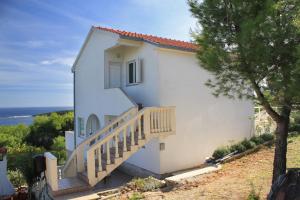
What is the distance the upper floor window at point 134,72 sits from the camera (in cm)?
1214

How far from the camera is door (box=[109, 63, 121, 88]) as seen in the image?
1439 centimetres

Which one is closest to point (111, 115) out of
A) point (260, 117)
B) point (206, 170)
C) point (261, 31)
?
point (206, 170)

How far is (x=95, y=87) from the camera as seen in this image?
15.6 meters

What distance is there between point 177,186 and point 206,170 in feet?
7.12

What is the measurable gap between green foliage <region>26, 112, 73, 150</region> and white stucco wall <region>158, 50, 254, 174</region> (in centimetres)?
2555

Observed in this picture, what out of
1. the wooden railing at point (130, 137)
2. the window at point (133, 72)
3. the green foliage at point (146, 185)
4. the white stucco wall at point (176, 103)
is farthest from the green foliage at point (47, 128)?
the green foliage at point (146, 185)

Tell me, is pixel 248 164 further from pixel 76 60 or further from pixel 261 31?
pixel 76 60

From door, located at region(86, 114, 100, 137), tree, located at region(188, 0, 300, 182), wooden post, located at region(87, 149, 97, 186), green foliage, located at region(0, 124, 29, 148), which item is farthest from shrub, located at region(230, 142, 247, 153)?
green foliage, located at region(0, 124, 29, 148)

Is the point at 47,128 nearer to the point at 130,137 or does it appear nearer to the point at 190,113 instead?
the point at 190,113

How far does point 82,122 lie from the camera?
18391 mm

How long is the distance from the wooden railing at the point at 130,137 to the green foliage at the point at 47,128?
2585cm

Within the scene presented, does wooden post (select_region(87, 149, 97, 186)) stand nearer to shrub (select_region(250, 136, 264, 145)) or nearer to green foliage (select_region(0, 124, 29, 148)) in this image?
shrub (select_region(250, 136, 264, 145))

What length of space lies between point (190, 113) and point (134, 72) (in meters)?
3.41

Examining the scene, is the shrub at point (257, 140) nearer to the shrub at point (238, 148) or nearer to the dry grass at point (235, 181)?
the shrub at point (238, 148)
